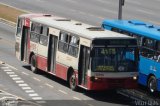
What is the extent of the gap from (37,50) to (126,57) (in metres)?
7.37

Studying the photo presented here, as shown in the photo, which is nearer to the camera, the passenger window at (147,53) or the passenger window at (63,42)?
the passenger window at (147,53)

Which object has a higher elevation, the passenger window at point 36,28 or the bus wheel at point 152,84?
the passenger window at point 36,28

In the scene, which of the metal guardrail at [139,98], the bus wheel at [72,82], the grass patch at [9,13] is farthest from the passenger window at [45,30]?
the grass patch at [9,13]

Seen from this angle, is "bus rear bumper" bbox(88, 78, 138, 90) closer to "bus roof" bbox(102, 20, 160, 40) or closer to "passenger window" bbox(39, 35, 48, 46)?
"bus roof" bbox(102, 20, 160, 40)

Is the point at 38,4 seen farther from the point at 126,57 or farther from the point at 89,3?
the point at 126,57

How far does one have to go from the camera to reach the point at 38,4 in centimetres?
6775

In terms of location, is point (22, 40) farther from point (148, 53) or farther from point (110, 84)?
point (110, 84)

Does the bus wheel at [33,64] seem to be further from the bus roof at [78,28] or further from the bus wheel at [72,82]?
the bus wheel at [72,82]

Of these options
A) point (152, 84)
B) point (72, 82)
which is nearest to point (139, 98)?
point (152, 84)

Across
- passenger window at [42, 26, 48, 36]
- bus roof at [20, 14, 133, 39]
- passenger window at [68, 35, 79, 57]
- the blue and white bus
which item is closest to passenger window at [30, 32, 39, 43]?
bus roof at [20, 14, 133, 39]

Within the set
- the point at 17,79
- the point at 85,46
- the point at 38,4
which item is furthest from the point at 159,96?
the point at 38,4

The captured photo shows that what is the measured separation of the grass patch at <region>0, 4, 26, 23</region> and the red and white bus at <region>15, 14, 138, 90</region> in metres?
21.1

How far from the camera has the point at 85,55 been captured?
28703 millimetres

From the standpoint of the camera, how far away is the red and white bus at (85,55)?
91.6ft
